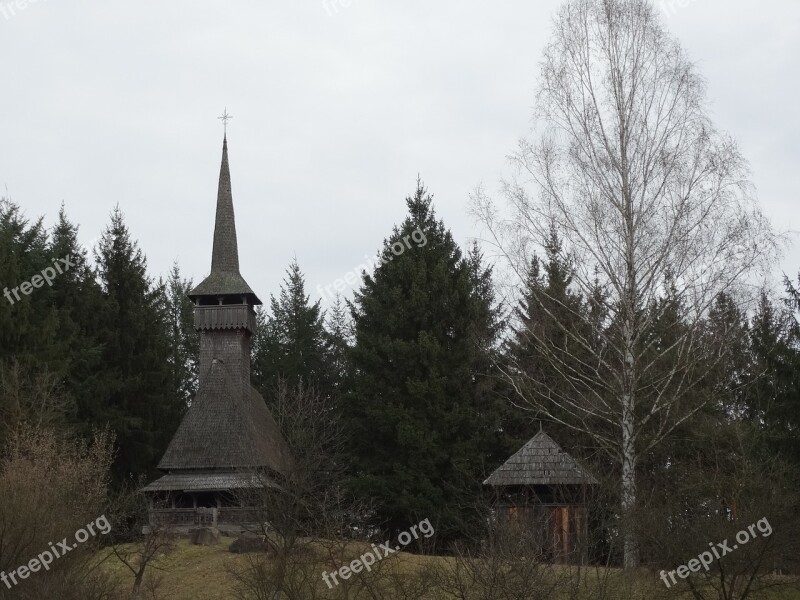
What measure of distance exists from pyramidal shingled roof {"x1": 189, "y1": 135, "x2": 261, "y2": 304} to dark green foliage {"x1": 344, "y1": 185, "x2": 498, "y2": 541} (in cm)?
462

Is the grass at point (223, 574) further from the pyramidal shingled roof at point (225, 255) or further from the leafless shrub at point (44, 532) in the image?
the pyramidal shingled roof at point (225, 255)

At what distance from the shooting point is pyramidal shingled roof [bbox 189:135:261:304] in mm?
34812

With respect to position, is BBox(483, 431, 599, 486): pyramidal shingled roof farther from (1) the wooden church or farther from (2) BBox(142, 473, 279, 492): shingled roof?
(2) BBox(142, 473, 279, 492): shingled roof

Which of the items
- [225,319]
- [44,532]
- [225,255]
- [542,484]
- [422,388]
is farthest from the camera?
[225,255]

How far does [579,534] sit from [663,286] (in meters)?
5.96

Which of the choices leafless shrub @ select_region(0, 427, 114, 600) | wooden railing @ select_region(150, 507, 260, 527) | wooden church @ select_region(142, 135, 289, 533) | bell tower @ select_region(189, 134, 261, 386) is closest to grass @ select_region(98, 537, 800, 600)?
wooden railing @ select_region(150, 507, 260, 527)

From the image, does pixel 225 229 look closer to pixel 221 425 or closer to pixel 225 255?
pixel 225 255

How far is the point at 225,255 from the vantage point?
36062 millimetres

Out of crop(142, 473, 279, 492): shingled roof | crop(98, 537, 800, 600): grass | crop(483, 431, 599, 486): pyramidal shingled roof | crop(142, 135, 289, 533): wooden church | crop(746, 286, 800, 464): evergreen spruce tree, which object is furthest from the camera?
crop(142, 473, 279, 492): shingled roof

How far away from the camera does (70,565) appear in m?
16.4

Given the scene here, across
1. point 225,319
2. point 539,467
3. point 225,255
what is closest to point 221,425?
point 225,319

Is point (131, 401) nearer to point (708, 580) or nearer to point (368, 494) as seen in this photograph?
point (368, 494)

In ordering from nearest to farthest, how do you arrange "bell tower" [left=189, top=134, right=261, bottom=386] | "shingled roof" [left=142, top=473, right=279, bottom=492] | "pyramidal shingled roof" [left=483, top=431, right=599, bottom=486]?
1. "pyramidal shingled roof" [left=483, top=431, right=599, bottom=486]
2. "shingled roof" [left=142, top=473, right=279, bottom=492]
3. "bell tower" [left=189, top=134, right=261, bottom=386]

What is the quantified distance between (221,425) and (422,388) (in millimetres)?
6543
